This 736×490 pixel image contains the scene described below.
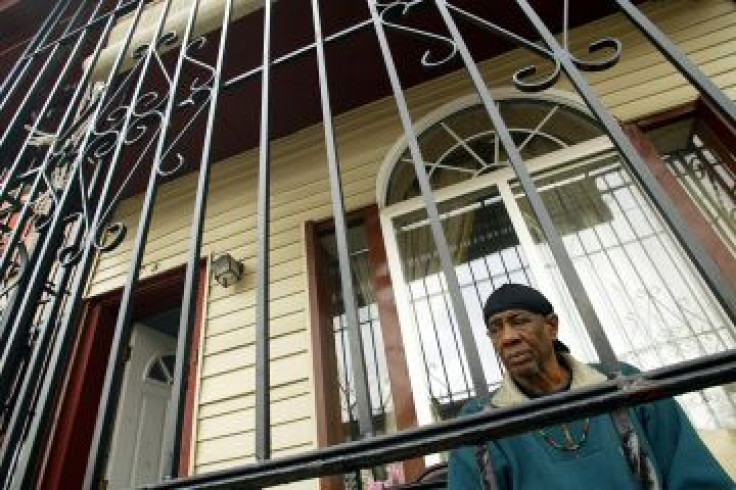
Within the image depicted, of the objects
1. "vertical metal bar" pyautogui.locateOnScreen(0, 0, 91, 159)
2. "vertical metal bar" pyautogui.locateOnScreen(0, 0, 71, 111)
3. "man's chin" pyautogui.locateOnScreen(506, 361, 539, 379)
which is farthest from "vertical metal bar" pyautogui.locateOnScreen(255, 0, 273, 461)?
"vertical metal bar" pyautogui.locateOnScreen(0, 0, 71, 111)

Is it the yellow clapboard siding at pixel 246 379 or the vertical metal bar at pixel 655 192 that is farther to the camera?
the yellow clapboard siding at pixel 246 379

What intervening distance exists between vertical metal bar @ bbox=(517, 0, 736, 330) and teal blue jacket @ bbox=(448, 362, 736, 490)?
73 cm

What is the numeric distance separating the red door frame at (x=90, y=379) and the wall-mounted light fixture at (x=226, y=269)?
270 mm

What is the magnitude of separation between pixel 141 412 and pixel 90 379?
2.47ft

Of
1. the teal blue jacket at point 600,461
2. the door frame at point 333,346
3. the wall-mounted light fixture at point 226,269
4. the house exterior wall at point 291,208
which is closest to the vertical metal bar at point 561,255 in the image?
the teal blue jacket at point 600,461

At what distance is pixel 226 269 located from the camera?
14.4 ft

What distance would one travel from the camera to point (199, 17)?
4.19m

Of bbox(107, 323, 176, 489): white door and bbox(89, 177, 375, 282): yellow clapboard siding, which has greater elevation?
bbox(89, 177, 375, 282): yellow clapboard siding

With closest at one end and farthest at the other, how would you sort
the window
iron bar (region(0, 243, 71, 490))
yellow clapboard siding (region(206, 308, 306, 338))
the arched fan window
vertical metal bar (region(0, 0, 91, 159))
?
iron bar (region(0, 243, 71, 490)) → vertical metal bar (region(0, 0, 91, 159)) → the window → yellow clapboard siding (region(206, 308, 306, 338)) → the arched fan window

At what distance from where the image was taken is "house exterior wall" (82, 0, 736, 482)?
3807 mm

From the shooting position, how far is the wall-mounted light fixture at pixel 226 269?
4387 millimetres

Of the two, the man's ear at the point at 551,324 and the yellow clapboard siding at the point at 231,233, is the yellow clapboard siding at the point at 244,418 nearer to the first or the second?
the yellow clapboard siding at the point at 231,233

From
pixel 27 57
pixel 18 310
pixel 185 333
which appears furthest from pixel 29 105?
pixel 185 333

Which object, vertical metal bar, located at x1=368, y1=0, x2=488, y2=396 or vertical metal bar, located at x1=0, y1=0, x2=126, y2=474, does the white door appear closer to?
vertical metal bar, located at x1=0, y1=0, x2=126, y2=474
